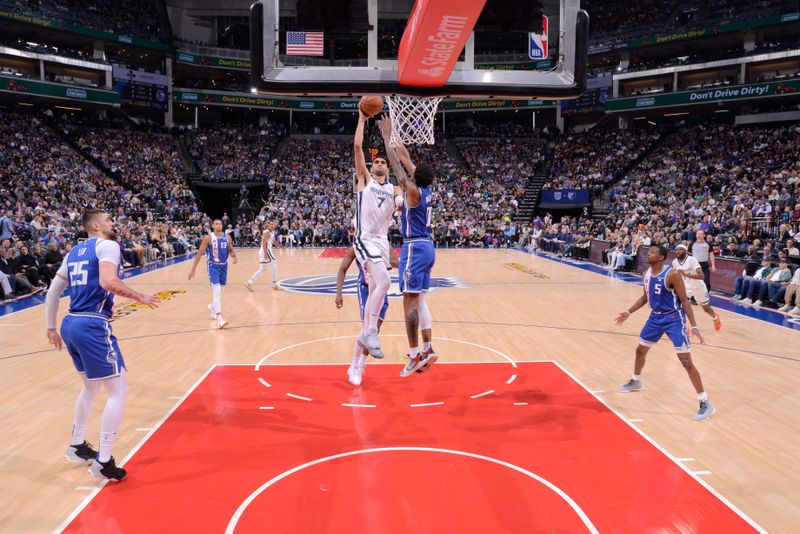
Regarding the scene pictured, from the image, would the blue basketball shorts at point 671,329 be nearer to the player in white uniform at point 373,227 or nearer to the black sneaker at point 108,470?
the player in white uniform at point 373,227

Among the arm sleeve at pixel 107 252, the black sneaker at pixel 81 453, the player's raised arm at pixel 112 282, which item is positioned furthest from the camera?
the black sneaker at pixel 81 453

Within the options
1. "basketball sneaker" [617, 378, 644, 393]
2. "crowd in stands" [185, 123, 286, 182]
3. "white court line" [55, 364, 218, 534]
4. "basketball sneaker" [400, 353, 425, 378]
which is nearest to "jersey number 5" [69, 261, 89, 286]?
"white court line" [55, 364, 218, 534]

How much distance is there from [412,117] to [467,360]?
12.2ft

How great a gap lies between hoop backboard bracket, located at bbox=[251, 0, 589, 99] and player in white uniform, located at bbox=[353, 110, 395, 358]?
61.7 inches

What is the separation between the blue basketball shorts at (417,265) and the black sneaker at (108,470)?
9.67 feet

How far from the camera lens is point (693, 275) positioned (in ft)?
28.2

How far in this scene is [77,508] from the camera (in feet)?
12.3

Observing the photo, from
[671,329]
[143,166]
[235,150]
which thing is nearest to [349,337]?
[671,329]

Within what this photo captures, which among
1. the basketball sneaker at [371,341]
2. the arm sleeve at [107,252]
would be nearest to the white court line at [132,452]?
the arm sleeve at [107,252]

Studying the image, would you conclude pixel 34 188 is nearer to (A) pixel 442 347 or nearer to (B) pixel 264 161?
(B) pixel 264 161

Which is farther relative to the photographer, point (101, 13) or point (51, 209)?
point (101, 13)

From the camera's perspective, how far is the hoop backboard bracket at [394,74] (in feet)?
22.5

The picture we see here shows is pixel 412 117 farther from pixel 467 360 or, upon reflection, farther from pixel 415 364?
pixel 415 364

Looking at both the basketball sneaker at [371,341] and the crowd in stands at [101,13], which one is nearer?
the basketball sneaker at [371,341]
